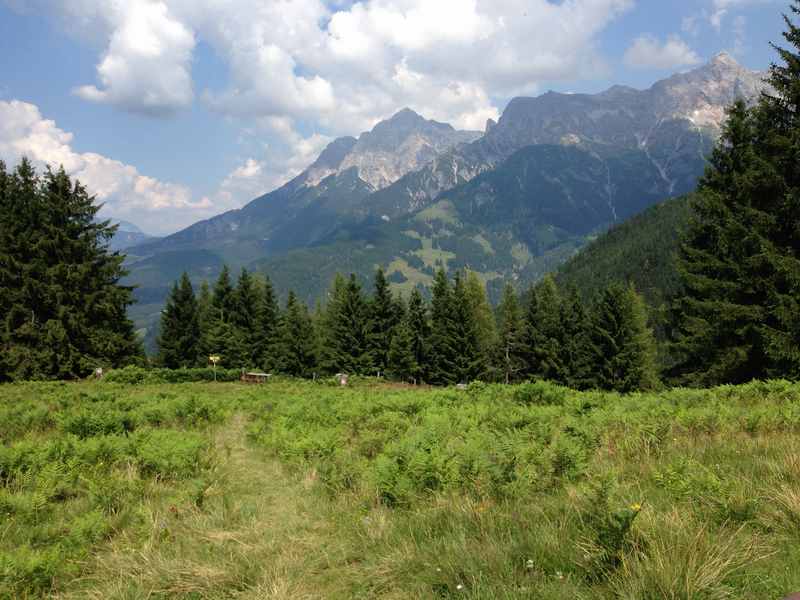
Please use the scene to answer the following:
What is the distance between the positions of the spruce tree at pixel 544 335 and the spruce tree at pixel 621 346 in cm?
697

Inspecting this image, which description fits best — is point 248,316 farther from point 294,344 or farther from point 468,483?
point 468,483

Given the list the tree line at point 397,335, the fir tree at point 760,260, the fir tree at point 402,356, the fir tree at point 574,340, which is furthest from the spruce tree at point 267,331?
the fir tree at point 760,260

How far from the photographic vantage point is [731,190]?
891 inches

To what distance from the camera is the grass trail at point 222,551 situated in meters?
3.75

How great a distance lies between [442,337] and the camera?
2012 inches

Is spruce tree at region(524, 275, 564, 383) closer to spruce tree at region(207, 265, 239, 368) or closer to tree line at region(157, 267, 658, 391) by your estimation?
tree line at region(157, 267, 658, 391)

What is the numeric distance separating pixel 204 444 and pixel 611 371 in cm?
4247

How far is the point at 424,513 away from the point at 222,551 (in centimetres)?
199

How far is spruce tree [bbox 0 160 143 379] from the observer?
108 ft

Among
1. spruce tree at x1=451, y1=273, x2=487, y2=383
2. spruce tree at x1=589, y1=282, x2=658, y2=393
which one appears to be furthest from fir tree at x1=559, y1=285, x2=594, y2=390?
spruce tree at x1=451, y1=273, x2=487, y2=383

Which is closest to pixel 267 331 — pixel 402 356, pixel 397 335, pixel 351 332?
pixel 351 332

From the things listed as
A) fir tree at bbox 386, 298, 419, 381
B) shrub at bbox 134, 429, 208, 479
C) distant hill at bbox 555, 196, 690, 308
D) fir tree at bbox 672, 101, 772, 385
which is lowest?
fir tree at bbox 386, 298, 419, 381

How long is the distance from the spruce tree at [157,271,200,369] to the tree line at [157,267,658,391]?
119mm

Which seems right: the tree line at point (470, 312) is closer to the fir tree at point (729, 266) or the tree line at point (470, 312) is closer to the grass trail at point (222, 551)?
the fir tree at point (729, 266)
